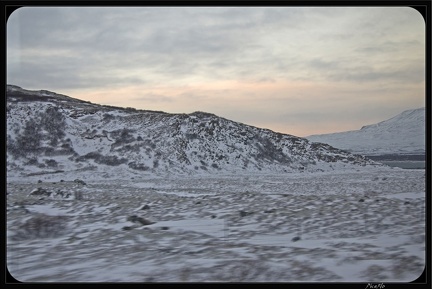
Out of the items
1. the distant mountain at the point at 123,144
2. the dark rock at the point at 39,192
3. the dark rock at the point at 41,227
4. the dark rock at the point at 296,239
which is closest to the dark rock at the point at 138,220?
the distant mountain at the point at 123,144

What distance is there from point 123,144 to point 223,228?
150cm

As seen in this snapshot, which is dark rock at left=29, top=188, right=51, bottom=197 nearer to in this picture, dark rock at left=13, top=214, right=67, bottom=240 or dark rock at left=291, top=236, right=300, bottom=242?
dark rock at left=13, top=214, right=67, bottom=240

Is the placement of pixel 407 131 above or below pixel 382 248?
above

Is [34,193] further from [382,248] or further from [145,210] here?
[382,248]

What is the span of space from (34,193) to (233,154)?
99.0 inches

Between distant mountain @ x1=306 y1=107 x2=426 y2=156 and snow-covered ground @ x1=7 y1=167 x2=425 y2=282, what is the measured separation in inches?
9.5

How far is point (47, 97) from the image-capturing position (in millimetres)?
4016

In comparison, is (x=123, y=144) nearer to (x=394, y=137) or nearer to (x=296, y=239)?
(x=296, y=239)

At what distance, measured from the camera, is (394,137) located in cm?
369

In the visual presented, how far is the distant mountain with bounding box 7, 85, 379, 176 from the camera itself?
367cm

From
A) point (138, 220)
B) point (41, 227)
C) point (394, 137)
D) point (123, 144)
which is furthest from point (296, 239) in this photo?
point (41, 227)
